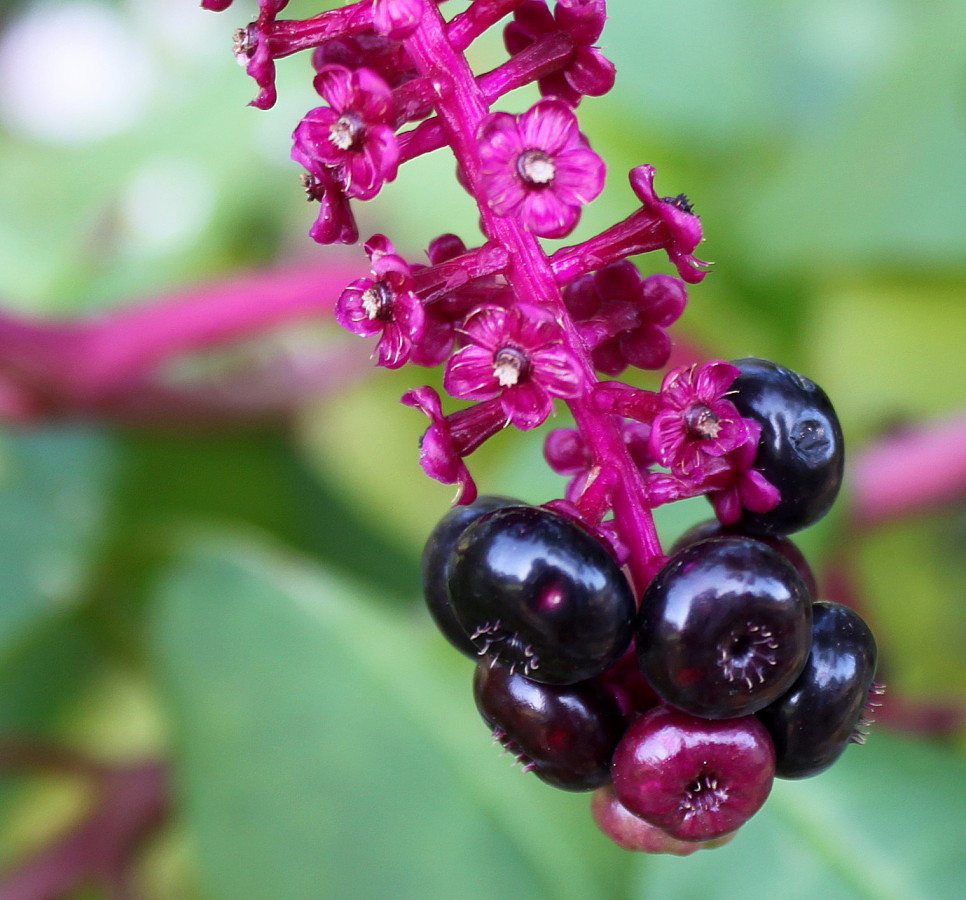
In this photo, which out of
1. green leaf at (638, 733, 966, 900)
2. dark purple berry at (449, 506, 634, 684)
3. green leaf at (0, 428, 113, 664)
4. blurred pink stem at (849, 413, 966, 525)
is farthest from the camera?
green leaf at (0, 428, 113, 664)

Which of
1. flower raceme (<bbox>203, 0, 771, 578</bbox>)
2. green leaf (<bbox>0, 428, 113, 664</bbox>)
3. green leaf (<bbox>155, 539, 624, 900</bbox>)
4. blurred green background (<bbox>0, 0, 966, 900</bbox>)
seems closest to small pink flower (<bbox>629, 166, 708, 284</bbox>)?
Answer: flower raceme (<bbox>203, 0, 771, 578</bbox>)

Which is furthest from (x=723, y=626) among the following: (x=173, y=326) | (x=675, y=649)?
(x=173, y=326)

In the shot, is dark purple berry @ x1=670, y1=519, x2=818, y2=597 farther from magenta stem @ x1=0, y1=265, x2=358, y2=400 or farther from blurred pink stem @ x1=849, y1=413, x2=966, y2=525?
magenta stem @ x1=0, y1=265, x2=358, y2=400

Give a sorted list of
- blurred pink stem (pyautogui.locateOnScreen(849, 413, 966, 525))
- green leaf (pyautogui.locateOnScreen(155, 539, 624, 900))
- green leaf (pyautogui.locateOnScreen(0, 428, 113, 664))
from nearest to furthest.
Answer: green leaf (pyautogui.locateOnScreen(155, 539, 624, 900)) → blurred pink stem (pyautogui.locateOnScreen(849, 413, 966, 525)) → green leaf (pyautogui.locateOnScreen(0, 428, 113, 664))

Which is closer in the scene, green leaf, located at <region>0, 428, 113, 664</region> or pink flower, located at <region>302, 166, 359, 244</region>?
pink flower, located at <region>302, 166, 359, 244</region>

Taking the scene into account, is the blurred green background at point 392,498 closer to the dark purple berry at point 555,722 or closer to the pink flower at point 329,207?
the dark purple berry at point 555,722

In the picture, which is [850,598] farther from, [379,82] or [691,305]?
[379,82]

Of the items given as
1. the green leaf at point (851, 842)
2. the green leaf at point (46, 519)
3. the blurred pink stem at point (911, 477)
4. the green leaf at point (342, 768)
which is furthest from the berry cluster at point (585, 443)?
the green leaf at point (46, 519)
